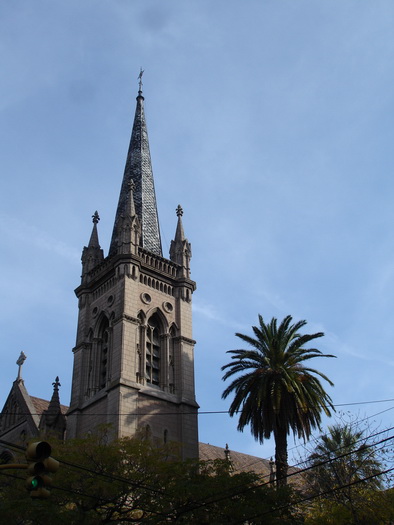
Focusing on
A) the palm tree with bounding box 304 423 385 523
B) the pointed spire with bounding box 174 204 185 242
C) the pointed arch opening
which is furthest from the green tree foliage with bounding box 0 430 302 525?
the pointed spire with bounding box 174 204 185 242

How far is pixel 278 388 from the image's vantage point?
35.7m

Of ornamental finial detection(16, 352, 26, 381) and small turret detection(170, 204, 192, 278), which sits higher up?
small turret detection(170, 204, 192, 278)

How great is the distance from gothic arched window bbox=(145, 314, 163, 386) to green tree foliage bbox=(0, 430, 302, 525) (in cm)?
1531

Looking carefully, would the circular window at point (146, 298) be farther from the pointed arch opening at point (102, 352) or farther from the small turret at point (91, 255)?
the small turret at point (91, 255)

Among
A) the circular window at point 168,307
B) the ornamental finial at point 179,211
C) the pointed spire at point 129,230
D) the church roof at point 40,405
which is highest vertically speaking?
the ornamental finial at point 179,211

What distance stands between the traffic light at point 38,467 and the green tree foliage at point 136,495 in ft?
48.6

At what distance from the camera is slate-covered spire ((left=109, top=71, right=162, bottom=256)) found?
5469cm

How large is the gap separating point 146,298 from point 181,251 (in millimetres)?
6651

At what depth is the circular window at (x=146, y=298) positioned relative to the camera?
48.6 m

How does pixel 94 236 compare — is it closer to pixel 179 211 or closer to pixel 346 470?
pixel 179 211

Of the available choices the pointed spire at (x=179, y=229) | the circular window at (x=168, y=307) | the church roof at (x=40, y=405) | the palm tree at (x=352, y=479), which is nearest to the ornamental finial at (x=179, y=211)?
the pointed spire at (x=179, y=229)

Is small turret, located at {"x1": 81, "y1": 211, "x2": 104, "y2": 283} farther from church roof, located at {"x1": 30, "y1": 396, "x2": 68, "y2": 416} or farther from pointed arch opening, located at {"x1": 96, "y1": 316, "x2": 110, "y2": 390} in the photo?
church roof, located at {"x1": 30, "y1": 396, "x2": 68, "y2": 416}

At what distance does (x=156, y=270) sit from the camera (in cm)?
5062

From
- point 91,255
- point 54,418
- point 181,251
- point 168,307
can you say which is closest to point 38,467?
point 54,418
